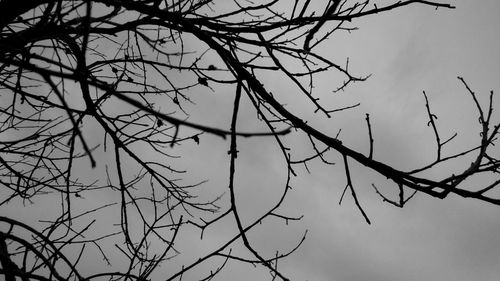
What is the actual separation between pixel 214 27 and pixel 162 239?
187 centimetres

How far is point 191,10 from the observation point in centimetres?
321

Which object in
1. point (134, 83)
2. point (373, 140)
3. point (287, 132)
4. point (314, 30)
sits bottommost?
point (287, 132)

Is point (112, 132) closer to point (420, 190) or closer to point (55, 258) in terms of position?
point (55, 258)

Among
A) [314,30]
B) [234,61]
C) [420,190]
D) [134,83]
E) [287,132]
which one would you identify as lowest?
[287,132]

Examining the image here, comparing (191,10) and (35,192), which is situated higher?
(191,10)

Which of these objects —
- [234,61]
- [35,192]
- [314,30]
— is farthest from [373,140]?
[35,192]

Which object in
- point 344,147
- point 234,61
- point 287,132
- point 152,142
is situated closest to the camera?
point 287,132

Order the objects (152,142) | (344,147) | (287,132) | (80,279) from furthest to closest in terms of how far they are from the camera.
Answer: (152,142)
(344,147)
(80,279)
(287,132)

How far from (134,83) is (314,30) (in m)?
2.22

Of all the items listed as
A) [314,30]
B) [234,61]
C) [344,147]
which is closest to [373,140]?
[344,147]

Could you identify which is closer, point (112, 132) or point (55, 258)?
point (55, 258)

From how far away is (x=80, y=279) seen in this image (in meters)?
2.05

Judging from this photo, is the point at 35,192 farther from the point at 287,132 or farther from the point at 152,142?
the point at 287,132

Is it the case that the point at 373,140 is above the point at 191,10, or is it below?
below
